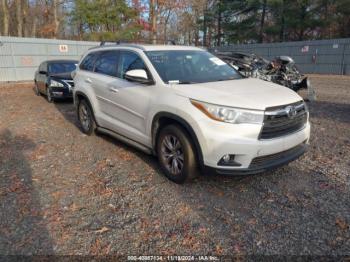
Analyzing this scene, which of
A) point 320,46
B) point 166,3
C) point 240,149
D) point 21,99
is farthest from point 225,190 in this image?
point 166,3

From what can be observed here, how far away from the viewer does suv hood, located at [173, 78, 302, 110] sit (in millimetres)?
3249

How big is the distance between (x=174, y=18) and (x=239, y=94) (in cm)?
3816

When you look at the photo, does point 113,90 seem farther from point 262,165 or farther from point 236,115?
point 262,165

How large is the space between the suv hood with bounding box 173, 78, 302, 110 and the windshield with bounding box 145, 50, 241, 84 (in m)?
0.30

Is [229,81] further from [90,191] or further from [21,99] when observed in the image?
[21,99]

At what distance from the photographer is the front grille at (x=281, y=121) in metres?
3.24

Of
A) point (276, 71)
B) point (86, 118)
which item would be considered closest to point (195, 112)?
point (86, 118)

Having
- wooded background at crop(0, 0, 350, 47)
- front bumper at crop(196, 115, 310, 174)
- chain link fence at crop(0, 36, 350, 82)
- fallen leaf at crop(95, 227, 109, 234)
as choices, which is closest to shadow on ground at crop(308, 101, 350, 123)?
front bumper at crop(196, 115, 310, 174)

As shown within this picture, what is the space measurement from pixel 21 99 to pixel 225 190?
10.5 metres

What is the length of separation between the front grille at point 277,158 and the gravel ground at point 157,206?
1.46 feet

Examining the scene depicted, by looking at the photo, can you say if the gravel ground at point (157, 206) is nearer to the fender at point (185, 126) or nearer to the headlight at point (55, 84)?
the fender at point (185, 126)

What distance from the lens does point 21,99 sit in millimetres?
11430

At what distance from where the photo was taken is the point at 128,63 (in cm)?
462

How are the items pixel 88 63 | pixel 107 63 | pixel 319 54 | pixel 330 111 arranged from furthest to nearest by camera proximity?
pixel 319 54
pixel 330 111
pixel 88 63
pixel 107 63
